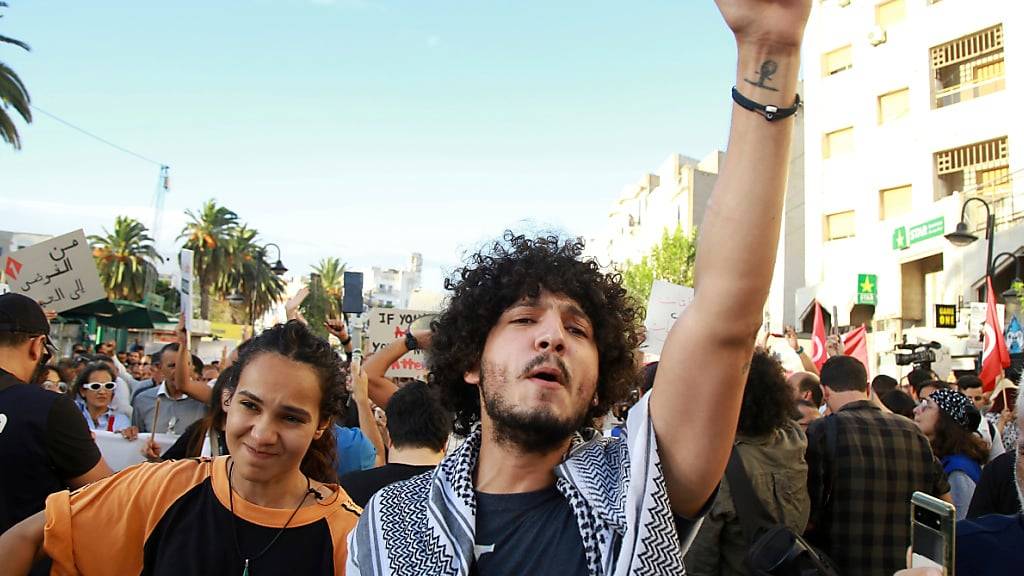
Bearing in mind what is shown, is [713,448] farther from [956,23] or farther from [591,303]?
[956,23]

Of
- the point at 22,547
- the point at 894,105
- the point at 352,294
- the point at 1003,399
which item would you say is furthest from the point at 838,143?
the point at 22,547

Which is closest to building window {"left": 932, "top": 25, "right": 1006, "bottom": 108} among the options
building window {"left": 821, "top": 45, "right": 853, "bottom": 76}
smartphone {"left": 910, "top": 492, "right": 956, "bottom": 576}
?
building window {"left": 821, "top": 45, "right": 853, "bottom": 76}

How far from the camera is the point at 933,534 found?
1.57 metres

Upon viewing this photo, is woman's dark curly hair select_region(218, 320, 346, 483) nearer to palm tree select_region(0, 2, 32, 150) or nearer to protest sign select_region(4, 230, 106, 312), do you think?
protest sign select_region(4, 230, 106, 312)

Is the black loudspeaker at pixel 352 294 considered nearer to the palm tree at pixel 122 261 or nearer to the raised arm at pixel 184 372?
Answer: the raised arm at pixel 184 372

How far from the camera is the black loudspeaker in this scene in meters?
6.05

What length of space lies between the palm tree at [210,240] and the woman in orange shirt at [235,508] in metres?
42.1

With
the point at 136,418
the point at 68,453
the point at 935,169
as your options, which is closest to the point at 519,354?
the point at 68,453

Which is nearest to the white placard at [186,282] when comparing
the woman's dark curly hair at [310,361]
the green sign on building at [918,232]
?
the woman's dark curly hair at [310,361]

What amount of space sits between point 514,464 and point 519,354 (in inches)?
10.3

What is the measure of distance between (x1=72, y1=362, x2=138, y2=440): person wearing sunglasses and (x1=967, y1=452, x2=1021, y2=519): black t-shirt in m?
6.18

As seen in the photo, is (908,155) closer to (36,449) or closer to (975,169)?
(975,169)

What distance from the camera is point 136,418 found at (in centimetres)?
680

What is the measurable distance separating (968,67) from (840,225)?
7.23 meters
